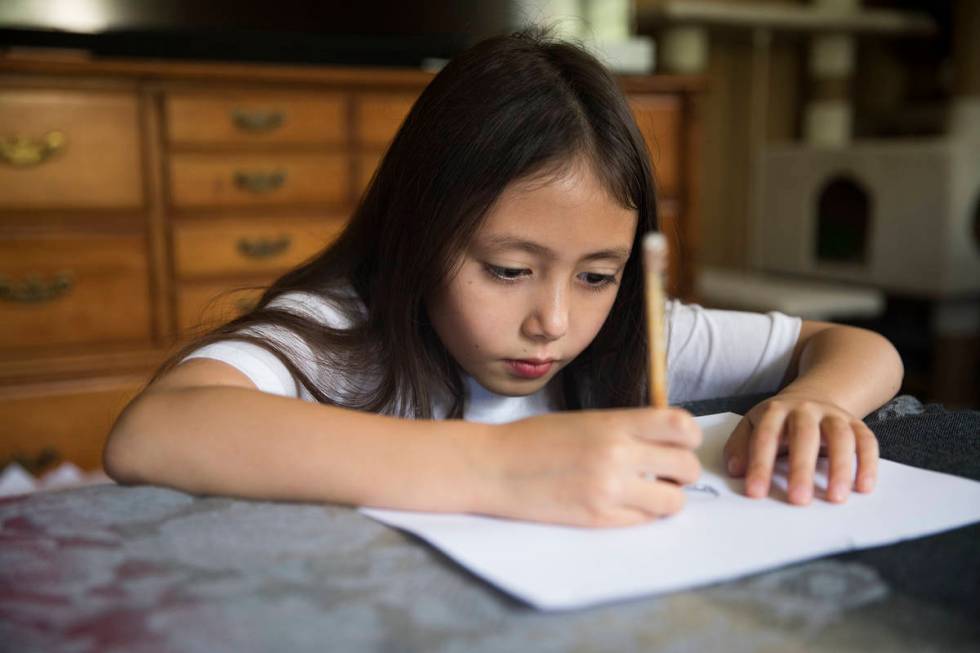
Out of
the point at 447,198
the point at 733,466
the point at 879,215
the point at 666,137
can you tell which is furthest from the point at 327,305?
the point at 879,215

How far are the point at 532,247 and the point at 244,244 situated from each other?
1165 mm

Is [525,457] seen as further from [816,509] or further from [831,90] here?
[831,90]

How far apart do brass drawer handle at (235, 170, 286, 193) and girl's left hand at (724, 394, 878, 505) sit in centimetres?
133

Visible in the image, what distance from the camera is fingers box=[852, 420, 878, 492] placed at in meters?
0.49

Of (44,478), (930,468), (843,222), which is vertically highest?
(930,468)

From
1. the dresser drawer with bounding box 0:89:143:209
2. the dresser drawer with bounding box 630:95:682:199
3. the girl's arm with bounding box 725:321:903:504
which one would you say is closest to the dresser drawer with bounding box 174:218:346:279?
the dresser drawer with bounding box 0:89:143:209

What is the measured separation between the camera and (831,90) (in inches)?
105

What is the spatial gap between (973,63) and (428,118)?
2.13m

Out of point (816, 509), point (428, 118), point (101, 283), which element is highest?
point (428, 118)

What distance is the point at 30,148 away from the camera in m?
1.56

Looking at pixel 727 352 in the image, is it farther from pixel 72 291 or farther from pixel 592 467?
pixel 72 291

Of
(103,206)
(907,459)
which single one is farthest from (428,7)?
(907,459)

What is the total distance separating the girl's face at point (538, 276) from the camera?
0.69 metres

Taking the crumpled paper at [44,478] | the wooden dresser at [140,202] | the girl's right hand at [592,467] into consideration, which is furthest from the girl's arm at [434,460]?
the crumpled paper at [44,478]
